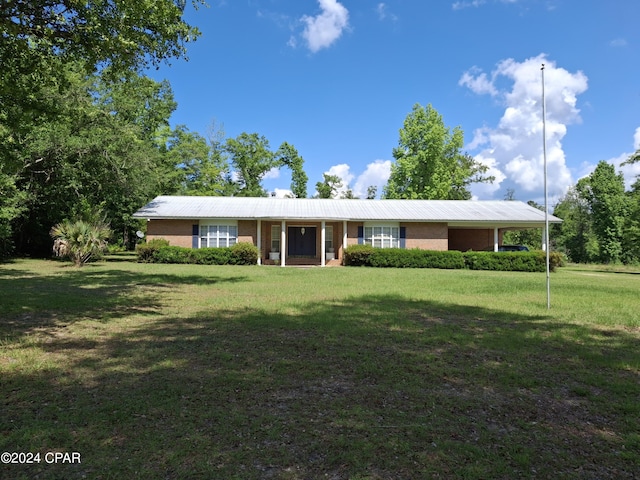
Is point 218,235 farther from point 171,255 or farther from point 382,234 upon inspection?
point 382,234

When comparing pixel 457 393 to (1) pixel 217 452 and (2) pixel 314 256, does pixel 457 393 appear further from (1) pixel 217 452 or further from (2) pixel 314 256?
(2) pixel 314 256

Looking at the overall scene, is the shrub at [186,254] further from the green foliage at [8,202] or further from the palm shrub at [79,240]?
the green foliage at [8,202]

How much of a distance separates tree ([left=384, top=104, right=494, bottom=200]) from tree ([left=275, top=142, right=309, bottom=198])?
11657mm

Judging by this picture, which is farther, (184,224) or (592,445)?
(184,224)

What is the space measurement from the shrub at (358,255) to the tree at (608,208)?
108ft

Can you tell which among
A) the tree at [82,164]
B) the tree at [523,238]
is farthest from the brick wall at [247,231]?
the tree at [523,238]

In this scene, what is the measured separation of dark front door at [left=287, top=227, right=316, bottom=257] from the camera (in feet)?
89.8

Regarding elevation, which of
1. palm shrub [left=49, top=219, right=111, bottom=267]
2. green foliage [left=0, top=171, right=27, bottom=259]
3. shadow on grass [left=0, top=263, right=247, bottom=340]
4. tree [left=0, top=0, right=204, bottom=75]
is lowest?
shadow on grass [left=0, top=263, right=247, bottom=340]

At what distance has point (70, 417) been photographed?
3.42 m

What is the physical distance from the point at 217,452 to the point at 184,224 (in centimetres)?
2357

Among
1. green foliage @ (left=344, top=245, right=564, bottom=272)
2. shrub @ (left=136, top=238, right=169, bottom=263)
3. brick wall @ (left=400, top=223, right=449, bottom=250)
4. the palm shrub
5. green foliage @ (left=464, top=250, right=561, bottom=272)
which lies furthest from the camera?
brick wall @ (left=400, top=223, right=449, bottom=250)

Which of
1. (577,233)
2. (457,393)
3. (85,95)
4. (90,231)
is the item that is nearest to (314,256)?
(90,231)

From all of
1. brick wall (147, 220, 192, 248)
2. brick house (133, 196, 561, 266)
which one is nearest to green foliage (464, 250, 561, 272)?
brick house (133, 196, 561, 266)

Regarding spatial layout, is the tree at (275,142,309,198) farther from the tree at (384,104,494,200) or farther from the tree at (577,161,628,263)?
the tree at (577,161,628,263)
